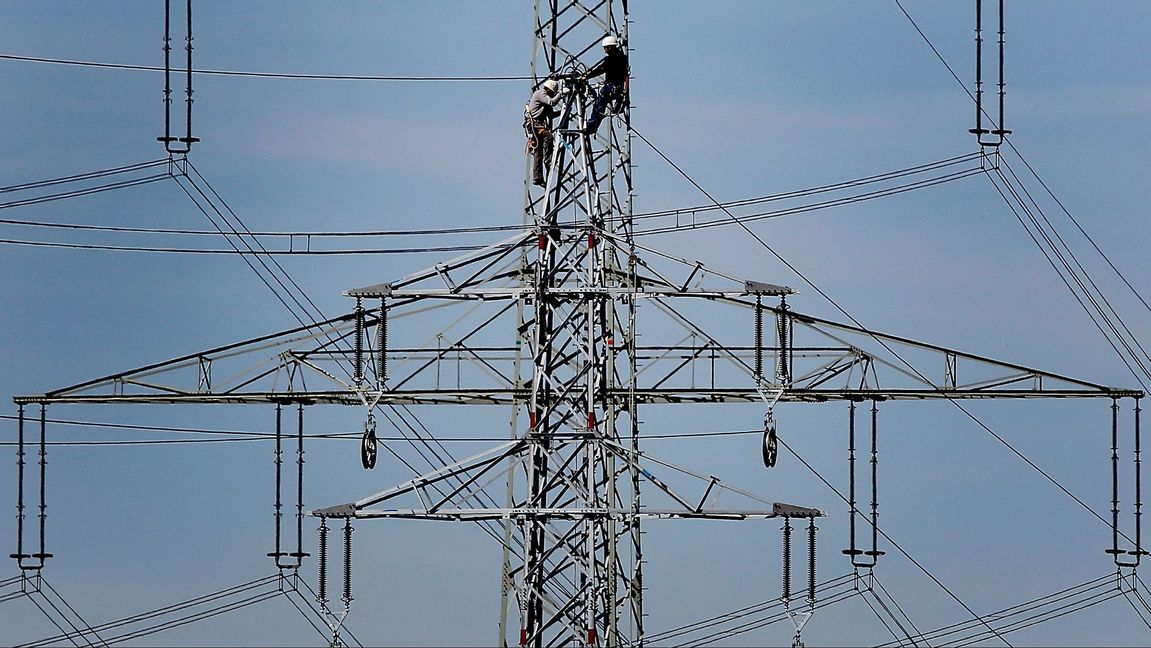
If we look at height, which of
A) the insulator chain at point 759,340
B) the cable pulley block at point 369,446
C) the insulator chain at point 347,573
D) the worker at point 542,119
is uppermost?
the worker at point 542,119

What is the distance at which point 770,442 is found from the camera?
42312mm

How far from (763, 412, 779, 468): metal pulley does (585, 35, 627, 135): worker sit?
22.6 feet

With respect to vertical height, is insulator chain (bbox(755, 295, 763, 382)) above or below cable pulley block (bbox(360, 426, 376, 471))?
above

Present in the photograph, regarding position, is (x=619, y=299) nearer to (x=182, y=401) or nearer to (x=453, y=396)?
(x=453, y=396)

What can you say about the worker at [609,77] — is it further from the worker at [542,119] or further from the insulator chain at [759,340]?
the insulator chain at [759,340]

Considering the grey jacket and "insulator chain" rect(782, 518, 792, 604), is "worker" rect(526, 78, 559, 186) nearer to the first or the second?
the grey jacket

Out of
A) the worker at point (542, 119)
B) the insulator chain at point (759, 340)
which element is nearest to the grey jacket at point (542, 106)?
the worker at point (542, 119)

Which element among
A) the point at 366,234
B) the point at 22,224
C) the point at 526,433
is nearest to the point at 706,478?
the point at 526,433

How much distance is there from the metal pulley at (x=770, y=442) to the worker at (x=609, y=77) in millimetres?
6898

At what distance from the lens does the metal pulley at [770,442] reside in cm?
4194

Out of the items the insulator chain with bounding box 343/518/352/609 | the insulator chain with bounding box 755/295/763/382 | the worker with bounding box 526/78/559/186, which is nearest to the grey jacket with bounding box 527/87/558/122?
the worker with bounding box 526/78/559/186

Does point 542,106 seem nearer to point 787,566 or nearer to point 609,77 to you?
point 609,77

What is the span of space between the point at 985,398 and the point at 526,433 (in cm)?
1150

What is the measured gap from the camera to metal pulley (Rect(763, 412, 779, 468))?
41938 millimetres
